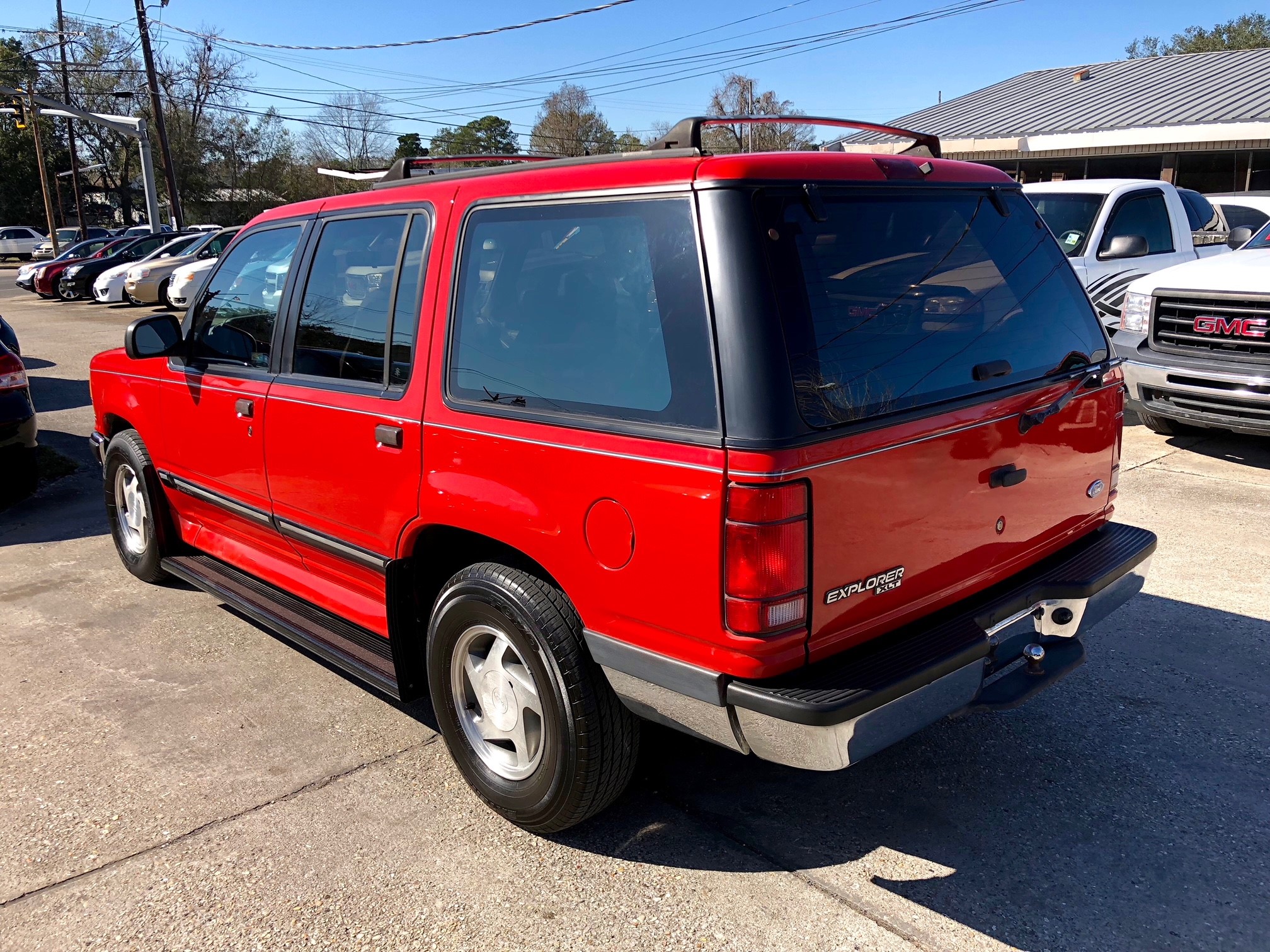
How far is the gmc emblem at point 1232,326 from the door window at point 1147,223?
248 cm

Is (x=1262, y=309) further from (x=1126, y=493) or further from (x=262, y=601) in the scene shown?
(x=262, y=601)

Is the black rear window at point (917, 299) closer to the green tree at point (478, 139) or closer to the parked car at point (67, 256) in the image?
the parked car at point (67, 256)

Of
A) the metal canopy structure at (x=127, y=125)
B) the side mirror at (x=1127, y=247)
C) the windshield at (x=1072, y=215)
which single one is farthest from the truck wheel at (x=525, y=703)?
the metal canopy structure at (x=127, y=125)

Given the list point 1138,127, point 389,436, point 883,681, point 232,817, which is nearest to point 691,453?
point 883,681

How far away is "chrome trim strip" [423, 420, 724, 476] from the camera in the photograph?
7.93 ft

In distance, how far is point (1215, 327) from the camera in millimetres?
7023

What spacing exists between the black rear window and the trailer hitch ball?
2.68 ft

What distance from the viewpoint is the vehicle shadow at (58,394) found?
10945 mm

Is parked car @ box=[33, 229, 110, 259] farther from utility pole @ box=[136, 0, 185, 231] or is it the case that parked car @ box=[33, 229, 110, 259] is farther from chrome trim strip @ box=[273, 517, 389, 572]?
chrome trim strip @ box=[273, 517, 389, 572]

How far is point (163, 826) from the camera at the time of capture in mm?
3186

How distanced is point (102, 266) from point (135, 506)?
2460 cm

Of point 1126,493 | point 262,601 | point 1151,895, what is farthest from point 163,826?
point 1126,493

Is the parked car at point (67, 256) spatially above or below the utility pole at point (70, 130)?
below

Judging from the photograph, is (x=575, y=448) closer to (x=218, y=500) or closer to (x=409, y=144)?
(x=218, y=500)
